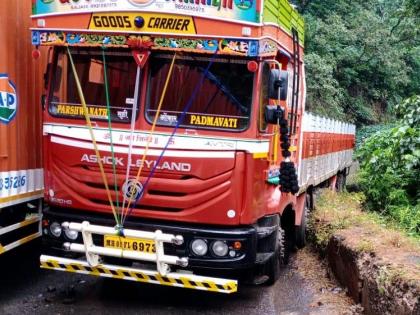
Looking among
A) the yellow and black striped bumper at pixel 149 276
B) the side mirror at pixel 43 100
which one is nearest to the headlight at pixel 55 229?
the yellow and black striped bumper at pixel 149 276

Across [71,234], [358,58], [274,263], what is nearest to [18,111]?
[71,234]

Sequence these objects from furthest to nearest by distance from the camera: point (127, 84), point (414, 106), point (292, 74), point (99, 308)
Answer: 1. point (414, 106)
2. point (292, 74)
3. point (99, 308)
4. point (127, 84)

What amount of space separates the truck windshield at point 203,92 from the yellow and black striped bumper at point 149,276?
4.43 ft

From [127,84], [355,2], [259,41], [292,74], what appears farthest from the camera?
[355,2]

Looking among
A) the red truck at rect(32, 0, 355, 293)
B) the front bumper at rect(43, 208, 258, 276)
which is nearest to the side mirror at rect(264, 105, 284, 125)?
the red truck at rect(32, 0, 355, 293)

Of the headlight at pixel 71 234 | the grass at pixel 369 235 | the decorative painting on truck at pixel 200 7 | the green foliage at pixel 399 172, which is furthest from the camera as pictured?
the green foliage at pixel 399 172

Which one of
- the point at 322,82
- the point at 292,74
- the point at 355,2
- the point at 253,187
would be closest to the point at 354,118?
the point at 355,2

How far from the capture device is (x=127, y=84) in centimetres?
515

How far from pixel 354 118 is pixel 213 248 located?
25.5 m

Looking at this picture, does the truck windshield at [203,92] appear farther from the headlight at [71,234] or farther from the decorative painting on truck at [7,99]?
the decorative painting on truck at [7,99]

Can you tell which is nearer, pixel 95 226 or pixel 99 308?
pixel 95 226

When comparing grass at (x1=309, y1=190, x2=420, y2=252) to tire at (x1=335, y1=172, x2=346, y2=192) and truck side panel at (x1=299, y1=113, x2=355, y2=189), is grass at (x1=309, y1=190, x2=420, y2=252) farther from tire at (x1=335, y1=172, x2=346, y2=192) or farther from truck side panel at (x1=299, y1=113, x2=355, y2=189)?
tire at (x1=335, y1=172, x2=346, y2=192)

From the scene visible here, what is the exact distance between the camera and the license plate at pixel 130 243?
491cm

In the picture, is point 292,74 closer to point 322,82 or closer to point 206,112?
point 206,112
